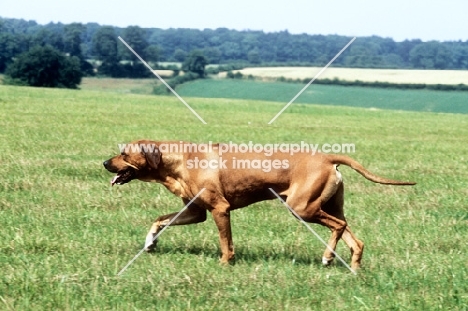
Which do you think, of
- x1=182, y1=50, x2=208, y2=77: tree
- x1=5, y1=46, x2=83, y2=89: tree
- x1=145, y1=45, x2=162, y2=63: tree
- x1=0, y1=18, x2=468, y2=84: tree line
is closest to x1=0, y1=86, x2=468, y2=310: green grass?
x1=0, y1=18, x2=468, y2=84: tree line

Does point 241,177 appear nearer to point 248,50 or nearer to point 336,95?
point 336,95

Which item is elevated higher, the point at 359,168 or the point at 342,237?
the point at 359,168

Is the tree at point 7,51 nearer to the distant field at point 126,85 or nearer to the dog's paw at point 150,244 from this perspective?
the distant field at point 126,85

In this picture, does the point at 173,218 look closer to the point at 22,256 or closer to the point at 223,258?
the point at 223,258

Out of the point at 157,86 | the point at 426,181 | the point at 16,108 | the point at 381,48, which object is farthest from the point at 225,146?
the point at 157,86

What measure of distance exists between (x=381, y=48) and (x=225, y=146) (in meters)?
50.1

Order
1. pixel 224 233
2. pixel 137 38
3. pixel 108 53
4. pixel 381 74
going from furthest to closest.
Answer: pixel 108 53, pixel 381 74, pixel 137 38, pixel 224 233

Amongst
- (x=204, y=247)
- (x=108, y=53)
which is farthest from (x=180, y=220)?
(x=108, y=53)

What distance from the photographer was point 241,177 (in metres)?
7.94

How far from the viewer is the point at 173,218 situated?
8406 mm

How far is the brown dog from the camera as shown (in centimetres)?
774

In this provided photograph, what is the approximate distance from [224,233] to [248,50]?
209ft

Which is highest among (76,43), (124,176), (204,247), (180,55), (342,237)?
(124,176)

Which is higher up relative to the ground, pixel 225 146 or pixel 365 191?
pixel 225 146
